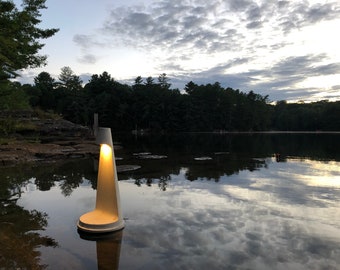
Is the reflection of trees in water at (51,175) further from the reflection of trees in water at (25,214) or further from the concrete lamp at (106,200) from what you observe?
the concrete lamp at (106,200)

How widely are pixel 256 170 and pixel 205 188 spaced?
273 inches

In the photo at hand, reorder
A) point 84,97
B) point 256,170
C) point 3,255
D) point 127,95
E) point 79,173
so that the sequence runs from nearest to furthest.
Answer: point 3,255
point 79,173
point 256,170
point 84,97
point 127,95

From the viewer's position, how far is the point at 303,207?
35.8 ft

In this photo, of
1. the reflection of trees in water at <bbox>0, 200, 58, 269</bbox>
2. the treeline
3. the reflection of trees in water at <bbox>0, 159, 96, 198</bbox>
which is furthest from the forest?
the reflection of trees in water at <bbox>0, 200, 58, 269</bbox>

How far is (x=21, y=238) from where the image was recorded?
7594 mm

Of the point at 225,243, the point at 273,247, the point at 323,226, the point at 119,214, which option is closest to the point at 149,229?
the point at 119,214

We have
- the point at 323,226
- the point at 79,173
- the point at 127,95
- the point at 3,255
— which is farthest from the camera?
the point at 127,95

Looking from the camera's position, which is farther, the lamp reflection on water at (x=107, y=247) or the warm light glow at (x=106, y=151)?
the warm light glow at (x=106, y=151)

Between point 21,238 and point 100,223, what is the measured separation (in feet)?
5.96

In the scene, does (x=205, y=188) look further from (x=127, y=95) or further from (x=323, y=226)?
(x=127, y=95)

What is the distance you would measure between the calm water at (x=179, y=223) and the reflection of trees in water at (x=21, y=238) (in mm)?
21

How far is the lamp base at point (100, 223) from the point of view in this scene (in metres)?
7.79

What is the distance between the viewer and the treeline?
82000mm

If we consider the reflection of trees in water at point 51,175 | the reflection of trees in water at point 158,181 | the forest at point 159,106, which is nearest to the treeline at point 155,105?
the forest at point 159,106
